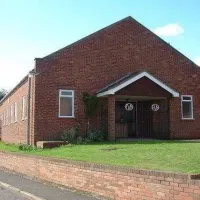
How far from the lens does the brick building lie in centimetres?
2239

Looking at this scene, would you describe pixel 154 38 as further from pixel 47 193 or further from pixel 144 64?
pixel 47 193

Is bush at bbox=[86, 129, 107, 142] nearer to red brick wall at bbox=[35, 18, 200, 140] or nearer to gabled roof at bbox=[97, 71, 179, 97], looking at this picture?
red brick wall at bbox=[35, 18, 200, 140]

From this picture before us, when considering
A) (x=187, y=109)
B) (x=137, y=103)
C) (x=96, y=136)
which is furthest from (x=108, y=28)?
(x=187, y=109)

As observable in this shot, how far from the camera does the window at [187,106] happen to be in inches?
1017

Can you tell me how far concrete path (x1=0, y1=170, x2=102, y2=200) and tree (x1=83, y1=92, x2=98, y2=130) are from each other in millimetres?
8100

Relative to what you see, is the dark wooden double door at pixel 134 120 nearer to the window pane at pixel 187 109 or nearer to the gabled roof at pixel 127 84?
the gabled roof at pixel 127 84

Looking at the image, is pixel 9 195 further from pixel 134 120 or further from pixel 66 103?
pixel 134 120

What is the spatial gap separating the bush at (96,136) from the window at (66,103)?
1443mm

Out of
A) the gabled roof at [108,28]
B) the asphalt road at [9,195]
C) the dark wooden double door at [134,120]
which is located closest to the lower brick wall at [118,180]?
the asphalt road at [9,195]

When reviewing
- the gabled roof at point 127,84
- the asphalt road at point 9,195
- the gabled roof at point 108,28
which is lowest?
the asphalt road at point 9,195

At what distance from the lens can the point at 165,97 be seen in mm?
23922

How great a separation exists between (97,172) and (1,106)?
3336cm

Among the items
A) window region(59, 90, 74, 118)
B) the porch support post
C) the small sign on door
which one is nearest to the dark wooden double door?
the small sign on door

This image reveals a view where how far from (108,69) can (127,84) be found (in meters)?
2.21
